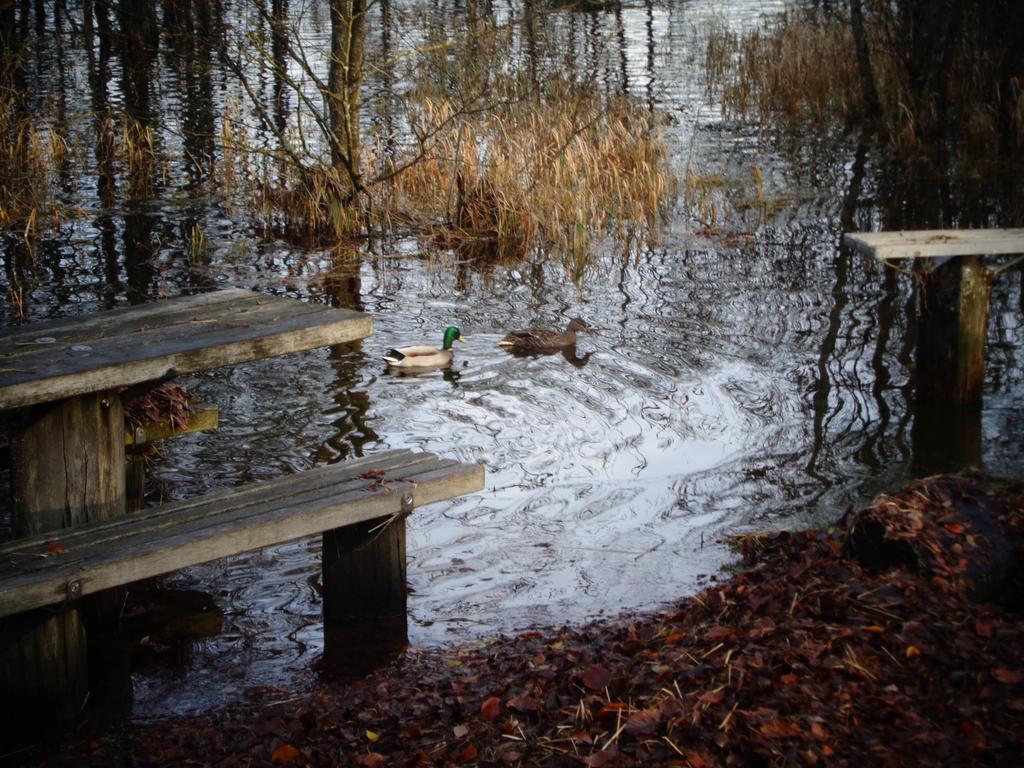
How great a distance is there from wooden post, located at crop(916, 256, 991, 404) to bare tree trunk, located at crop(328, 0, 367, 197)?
238 inches

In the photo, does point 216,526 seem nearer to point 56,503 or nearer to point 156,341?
point 56,503

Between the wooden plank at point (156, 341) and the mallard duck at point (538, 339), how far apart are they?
3385mm

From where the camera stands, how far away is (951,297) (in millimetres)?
7398

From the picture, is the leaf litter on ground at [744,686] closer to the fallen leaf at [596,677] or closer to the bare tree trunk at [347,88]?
the fallen leaf at [596,677]

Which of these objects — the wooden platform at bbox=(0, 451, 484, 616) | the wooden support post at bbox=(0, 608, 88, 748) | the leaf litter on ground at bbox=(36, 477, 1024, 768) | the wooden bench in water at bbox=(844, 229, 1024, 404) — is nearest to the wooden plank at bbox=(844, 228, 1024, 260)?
the wooden bench in water at bbox=(844, 229, 1024, 404)

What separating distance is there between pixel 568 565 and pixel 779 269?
6.09m

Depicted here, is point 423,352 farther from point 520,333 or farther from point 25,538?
point 25,538

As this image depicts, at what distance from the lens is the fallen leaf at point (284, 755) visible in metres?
3.73

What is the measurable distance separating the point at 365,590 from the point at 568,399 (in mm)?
3180

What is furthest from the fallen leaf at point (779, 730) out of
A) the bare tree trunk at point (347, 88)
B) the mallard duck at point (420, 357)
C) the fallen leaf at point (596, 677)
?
the bare tree trunk at point (347, 88)

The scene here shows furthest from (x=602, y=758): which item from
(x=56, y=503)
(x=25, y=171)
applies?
(x=25, y=171)

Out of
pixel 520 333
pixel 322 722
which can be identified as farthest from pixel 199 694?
pixel 520 333

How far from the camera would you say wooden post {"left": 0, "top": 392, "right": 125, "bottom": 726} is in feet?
13.9

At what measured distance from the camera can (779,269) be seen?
11.0 m
